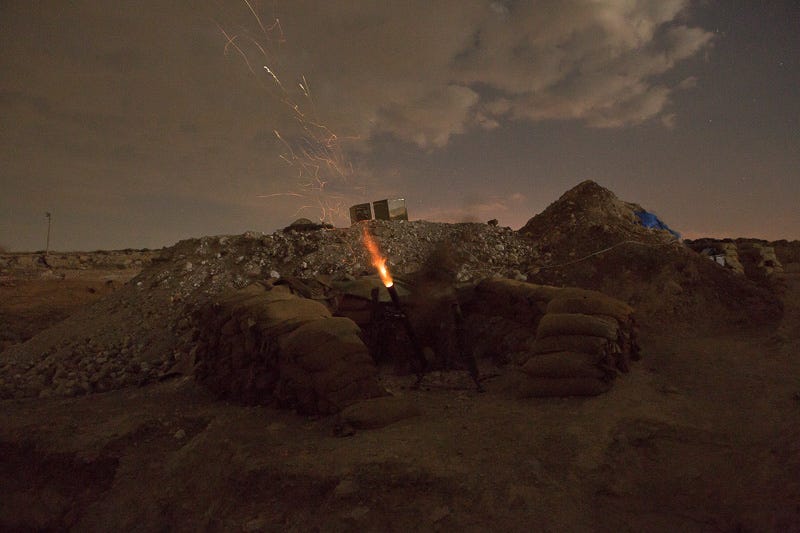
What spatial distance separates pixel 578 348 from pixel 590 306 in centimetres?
66

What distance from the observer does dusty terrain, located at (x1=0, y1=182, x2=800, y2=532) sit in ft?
7.65

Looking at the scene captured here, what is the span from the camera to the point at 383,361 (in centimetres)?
625

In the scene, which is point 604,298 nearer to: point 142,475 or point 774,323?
point 774,323

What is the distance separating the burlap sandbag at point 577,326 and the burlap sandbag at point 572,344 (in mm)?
52

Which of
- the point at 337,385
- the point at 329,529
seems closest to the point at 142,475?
the point at 337,385

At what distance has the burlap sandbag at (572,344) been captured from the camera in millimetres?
4234

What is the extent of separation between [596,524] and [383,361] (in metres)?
4.28

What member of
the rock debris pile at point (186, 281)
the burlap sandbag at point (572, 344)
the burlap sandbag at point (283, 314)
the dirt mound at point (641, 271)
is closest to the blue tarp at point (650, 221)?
the dirt mound at point (641, 271)

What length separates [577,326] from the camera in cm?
440

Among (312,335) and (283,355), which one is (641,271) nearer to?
(312,335)

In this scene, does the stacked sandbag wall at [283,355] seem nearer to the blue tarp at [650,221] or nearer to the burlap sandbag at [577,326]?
the burlap sandbag at [577,326]

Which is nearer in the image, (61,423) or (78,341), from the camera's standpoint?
(61,423)

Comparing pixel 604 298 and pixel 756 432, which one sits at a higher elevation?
pixel 604 298

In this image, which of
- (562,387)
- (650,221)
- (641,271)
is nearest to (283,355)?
(562,387)
